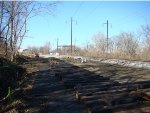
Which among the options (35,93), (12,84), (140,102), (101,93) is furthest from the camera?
(12,84)

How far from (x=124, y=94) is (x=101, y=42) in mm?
131672

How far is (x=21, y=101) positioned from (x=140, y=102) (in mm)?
4308

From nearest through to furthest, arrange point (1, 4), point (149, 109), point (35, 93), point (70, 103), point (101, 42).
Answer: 1. point (149, 109)
2. point (70, 103)
3. point (35, 93)
4. point (1, 4)
5. point (101, 42)

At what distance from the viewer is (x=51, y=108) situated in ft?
28.9

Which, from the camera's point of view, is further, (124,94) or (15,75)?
(15,75)

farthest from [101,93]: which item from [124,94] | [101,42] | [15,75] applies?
[101,42]

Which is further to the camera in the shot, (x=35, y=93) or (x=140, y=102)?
(x=35, y=93)

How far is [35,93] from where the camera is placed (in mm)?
12094

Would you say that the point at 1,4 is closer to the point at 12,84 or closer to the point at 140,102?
the point at 12,84

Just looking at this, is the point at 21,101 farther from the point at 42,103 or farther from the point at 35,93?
the point at 35,93

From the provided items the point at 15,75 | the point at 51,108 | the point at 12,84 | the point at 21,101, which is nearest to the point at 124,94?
the point at 51,108

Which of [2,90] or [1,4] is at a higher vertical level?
[1,4]

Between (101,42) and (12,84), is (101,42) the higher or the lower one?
the higher one

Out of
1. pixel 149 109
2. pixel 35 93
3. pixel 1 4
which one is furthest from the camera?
pixel 1 4
